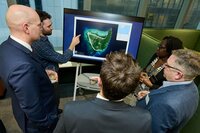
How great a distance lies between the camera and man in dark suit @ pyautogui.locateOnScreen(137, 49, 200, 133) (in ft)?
3.79

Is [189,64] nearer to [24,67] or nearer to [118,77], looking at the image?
[118,77]

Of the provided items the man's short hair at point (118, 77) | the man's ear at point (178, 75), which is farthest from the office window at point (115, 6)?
the man's short hair at point (118, 77)

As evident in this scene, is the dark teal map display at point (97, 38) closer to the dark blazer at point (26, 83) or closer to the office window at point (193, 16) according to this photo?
the dark blazer at point (26, 83)

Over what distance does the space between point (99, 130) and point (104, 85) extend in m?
0.23

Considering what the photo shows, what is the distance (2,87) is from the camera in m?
2.73

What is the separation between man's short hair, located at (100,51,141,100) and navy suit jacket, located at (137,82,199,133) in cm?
43

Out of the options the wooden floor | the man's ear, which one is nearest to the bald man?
the man's ear

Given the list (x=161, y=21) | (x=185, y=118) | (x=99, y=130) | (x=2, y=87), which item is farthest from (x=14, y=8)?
(x=161, y=21)

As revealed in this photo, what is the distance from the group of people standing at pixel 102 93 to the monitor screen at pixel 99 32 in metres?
0.50

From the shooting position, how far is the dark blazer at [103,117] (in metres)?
0.87

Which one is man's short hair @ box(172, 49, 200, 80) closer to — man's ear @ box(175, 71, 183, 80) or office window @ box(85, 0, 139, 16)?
man's ear @ box(175, 71, 183, 80)

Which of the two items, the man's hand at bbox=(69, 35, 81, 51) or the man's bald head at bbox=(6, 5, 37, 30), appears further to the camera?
the man's hand at bbox=(69, 35, 81, 51)

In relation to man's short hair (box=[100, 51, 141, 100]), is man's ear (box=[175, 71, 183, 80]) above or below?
below

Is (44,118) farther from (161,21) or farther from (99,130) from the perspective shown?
(161,21)
